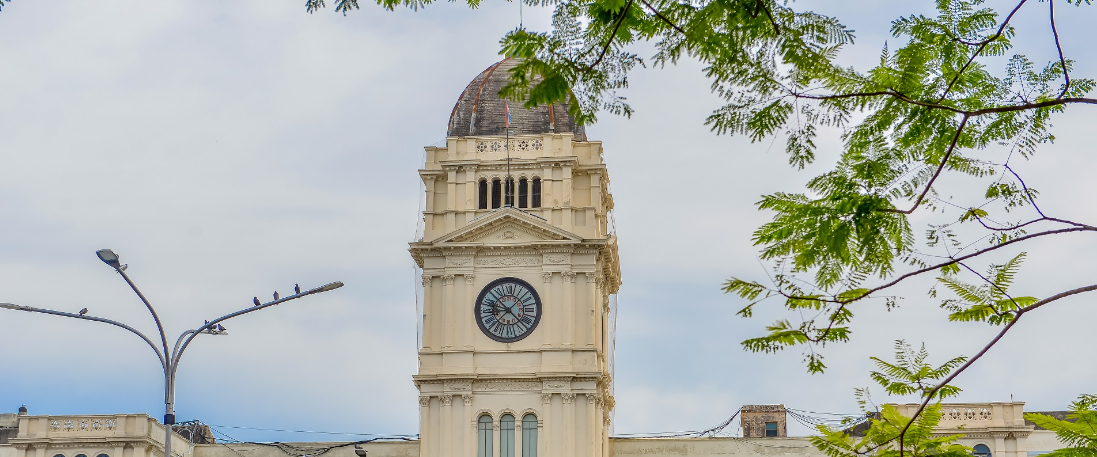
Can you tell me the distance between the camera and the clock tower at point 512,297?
6006cm

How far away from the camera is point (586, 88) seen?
12664 mm

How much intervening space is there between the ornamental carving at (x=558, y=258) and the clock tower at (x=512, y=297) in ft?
0.17

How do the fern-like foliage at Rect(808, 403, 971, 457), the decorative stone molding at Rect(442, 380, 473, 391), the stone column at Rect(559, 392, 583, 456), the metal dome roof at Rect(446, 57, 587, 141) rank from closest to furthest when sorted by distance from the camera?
the fern-like foliage at Rect(808, 403, 971, 457) < the stone column at Rect(559, 392, 583, 456) < the decorative stone molding at Rect(442, 380, 473, 391) < the metal dome roof at Rect(446, 57, 587, 141)

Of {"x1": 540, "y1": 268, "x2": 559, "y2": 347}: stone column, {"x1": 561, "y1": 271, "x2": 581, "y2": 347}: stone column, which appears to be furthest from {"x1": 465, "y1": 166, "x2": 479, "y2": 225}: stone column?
{"x1": 561, "y1": 271, "x2": 581, "y2": 347}: stone column

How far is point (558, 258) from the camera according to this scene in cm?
6128

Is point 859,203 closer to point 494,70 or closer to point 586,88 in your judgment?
point 586,88

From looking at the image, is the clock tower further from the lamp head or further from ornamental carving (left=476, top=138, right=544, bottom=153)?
the lamp head

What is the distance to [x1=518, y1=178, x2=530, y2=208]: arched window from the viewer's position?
62656 mm

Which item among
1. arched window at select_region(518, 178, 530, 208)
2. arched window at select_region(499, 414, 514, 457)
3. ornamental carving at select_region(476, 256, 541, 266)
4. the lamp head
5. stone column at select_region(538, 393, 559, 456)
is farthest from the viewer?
arched window at select_region(518, 178, 530, 208)

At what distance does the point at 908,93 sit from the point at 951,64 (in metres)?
0.95

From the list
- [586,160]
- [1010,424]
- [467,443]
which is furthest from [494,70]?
[1010,424]

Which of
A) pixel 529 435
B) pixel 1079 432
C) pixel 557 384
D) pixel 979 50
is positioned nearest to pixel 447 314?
pixel 557 384

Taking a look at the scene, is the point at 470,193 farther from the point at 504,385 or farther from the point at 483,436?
the point at 483,436

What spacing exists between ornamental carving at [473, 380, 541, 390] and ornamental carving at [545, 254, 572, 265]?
16.0 ft
